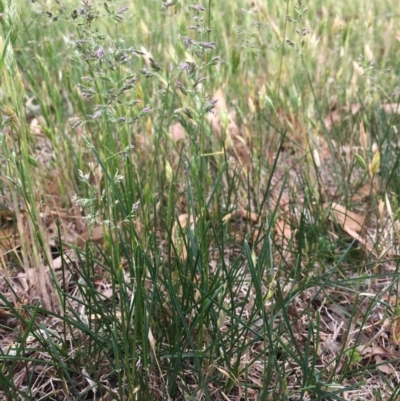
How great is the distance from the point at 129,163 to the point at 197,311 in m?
0.37

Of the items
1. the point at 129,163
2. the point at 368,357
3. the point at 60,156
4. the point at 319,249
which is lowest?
the point at 368,357

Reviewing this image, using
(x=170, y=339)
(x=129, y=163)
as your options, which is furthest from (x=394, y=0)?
(x=170, y=339)

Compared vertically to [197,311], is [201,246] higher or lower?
higher

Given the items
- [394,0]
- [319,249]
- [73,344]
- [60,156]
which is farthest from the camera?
[394,0]

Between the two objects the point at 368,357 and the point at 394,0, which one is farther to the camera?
the point at 394,0

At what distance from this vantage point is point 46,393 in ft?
3.41

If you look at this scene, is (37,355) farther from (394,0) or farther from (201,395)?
(394,0)

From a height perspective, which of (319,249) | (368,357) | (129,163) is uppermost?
(129,163)

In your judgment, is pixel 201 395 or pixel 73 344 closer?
pixel 201 395

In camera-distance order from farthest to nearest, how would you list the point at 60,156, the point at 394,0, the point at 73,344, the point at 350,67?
the point at 394,0, the point at 350,67, the point at 60,156, the point at 73,344

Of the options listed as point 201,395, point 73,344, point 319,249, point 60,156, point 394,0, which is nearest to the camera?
point 201,395

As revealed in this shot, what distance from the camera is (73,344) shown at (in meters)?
1.11

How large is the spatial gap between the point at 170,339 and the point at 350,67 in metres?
2.08

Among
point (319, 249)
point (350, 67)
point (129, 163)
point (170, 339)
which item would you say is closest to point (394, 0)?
point (350, 67)
